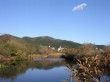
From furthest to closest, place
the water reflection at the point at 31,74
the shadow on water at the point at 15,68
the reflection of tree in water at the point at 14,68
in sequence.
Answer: the reflection of tree in water at the point at 14,68
the shadow on water at the point at 15,68
the water reflection at the point at 31,74

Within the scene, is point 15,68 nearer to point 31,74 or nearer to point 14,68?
point 14,68

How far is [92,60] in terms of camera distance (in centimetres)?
554

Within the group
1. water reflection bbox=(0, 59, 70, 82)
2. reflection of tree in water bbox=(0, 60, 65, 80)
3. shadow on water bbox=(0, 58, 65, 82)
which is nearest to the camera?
water reflection bbox=(0, 59, 70, 82)

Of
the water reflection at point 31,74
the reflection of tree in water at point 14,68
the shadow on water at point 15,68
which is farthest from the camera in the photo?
the reflection of tree in water at point 14,68

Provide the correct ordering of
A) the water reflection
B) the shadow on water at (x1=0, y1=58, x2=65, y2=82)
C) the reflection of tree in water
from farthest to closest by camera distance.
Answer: the reflection of tree in water → the shadow on water at (x1=0, y1=58, x2=65, y2=82) → the water reflection

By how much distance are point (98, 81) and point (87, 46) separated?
258 feet

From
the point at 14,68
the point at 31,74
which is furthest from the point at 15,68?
the point at 31,74

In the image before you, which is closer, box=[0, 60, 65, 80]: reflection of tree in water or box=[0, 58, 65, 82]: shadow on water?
box=[0, 58, 65, 82]: shadow on water

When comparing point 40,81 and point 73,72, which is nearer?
point 73,72

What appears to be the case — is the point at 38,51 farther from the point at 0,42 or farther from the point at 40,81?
the point at 40,81

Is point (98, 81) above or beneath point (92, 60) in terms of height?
beneath

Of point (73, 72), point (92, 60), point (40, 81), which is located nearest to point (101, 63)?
point (92, 60)

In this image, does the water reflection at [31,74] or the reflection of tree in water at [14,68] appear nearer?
the water reflection at [31,74]

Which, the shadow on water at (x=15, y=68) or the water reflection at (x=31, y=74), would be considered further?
the shadow on water at (x=15, y=68)
